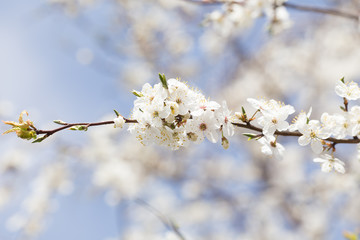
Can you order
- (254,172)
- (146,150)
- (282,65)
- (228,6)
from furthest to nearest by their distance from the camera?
(254,172) → (282,65) → (146,150) → (228,6)

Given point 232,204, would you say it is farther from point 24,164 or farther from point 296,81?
point 24,164

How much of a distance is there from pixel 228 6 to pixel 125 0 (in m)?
4.70

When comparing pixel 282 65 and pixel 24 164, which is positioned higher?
pixel 282 65

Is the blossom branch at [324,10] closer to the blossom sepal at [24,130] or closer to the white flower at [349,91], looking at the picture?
the white flower at [349,91]

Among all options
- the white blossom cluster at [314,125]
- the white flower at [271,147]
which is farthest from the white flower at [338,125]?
the white flower at [271,147]

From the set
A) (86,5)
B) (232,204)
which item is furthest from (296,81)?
(86,5)

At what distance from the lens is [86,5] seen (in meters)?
6.57

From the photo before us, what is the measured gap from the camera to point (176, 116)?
126 centimetres

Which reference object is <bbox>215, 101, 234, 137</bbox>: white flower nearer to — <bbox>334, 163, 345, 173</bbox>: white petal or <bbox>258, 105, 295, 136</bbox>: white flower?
<bbox>258, 105, 295, 136</bbox>: white flower

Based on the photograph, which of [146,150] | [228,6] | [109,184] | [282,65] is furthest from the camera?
[282,65]

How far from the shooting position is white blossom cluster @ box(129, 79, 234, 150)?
1215mm

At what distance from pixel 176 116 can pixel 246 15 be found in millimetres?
2025

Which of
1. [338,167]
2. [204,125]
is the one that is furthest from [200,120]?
[338,167]

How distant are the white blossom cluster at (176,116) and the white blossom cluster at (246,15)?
5.93ft
